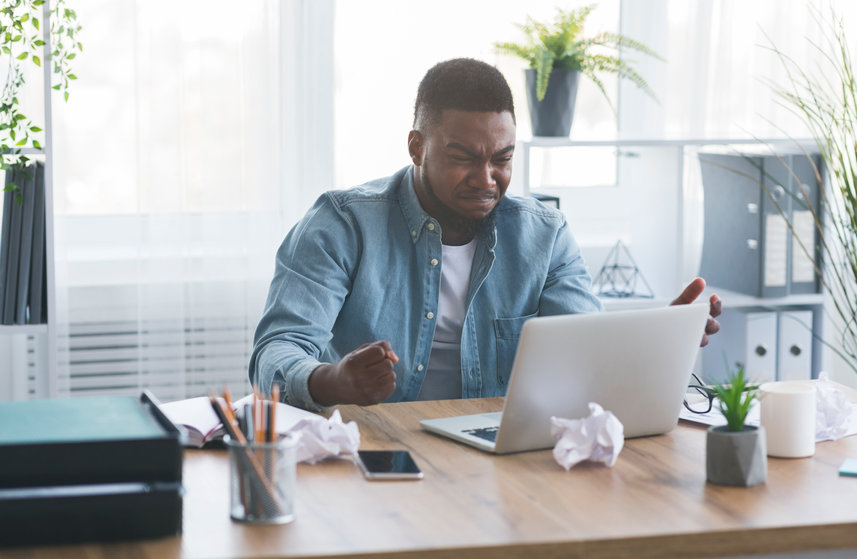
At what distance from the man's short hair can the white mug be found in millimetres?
780

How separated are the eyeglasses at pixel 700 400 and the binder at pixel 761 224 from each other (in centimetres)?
119

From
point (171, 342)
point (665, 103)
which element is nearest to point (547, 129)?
point (665, 103)

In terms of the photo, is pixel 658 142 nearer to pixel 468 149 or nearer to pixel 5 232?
pixel 468 149

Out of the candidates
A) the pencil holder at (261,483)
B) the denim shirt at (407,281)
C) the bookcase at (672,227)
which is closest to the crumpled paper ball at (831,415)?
the denim shirt at (407,281)

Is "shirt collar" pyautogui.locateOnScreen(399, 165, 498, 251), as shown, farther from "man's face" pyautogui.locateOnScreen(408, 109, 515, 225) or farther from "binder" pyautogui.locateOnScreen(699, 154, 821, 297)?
"binder" pyautogui.locateOnScreen(699, 154, 821, 297)

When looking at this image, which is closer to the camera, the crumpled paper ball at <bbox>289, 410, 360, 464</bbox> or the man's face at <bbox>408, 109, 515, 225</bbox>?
the crumpled paper ball at <bbox>289, 410, 360, 464</bbox>

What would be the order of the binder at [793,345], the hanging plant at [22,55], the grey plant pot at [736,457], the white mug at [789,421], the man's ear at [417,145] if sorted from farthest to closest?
the binder at [793,345], the hanging plant at [22,55], the man's ear at [417,145], the white mug at [789,421], the grey plant pot at [736,457]

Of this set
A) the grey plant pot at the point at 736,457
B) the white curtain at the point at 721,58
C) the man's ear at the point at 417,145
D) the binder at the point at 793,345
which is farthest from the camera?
the white curtain at the point at 721,58

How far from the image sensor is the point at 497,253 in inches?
83.2

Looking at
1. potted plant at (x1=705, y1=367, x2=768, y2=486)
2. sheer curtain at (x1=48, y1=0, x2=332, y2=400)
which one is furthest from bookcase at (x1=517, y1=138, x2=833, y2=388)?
potted plant at (x1=705, y1=367, x2=768, y2=486)

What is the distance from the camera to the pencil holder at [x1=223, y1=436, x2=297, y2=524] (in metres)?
1.20

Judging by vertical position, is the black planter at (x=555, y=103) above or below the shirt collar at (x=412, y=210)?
above

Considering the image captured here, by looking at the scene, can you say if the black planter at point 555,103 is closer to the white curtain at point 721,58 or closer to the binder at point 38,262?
the white curtain at point 721,58

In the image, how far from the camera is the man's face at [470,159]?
199 centimetres
